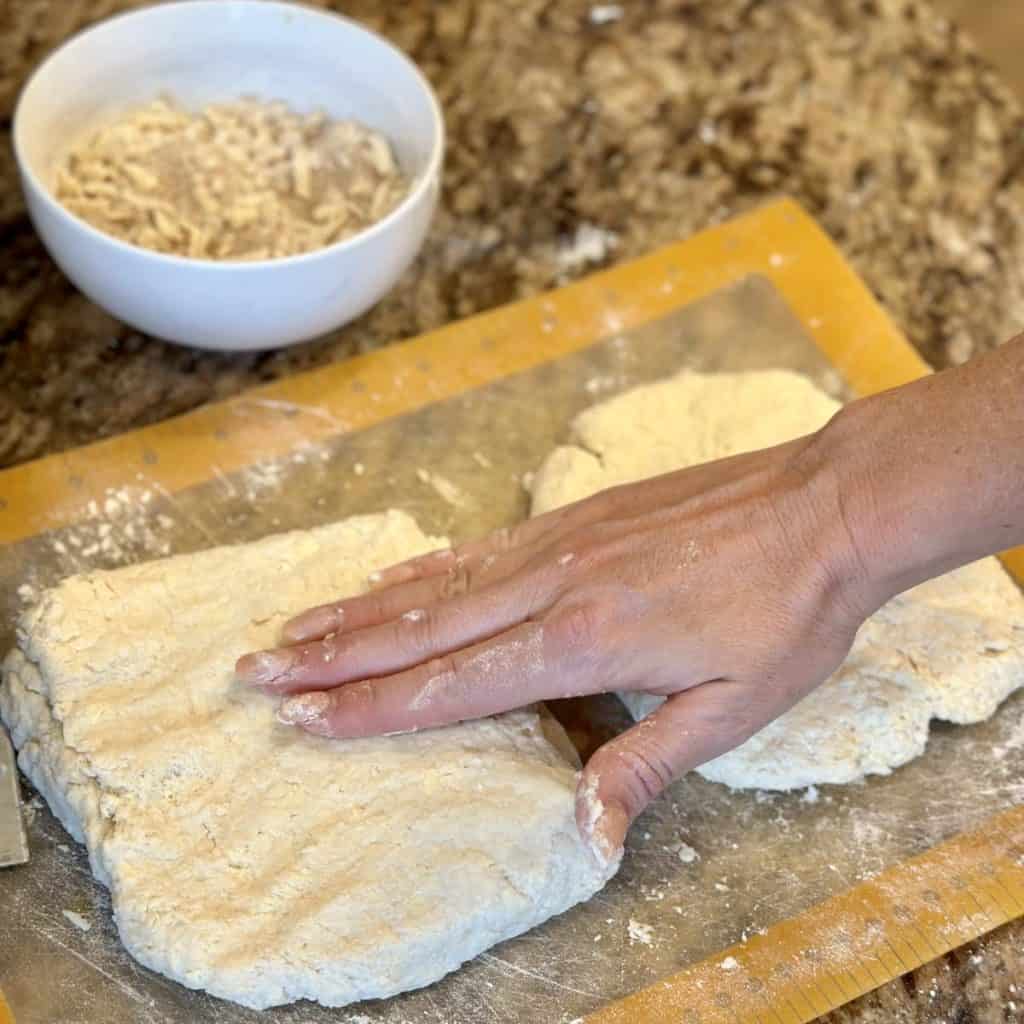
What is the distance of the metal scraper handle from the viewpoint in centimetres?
141

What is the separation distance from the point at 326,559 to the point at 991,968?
890 millimetres

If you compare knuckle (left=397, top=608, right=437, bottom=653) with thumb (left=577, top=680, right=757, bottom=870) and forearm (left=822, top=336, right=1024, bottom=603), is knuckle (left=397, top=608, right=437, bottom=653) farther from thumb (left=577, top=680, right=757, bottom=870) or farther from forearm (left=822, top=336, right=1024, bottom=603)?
forearm (left=822, top=336, right=1024, bottom=603)

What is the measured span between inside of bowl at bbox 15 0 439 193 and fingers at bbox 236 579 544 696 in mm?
708

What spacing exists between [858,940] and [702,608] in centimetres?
42

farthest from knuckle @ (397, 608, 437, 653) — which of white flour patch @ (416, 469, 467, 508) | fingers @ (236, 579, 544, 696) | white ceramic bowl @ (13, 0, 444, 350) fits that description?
white ceramic bowl @ (13, 0, 444, 350)

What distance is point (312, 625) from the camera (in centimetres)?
148

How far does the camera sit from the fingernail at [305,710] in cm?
141

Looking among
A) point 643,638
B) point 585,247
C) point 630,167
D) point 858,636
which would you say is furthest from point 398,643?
point 630,167

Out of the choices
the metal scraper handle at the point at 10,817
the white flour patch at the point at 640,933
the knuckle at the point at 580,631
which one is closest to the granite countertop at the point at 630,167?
the metal scraper handle at the point at 10,817

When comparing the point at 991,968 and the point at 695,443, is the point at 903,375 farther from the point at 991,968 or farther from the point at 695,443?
the point at 991,968

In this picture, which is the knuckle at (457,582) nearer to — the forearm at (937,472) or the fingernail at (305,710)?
the fingernail at (305,710)

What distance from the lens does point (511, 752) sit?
1.47 metres

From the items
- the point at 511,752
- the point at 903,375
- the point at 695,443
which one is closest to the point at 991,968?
the point at 511,752

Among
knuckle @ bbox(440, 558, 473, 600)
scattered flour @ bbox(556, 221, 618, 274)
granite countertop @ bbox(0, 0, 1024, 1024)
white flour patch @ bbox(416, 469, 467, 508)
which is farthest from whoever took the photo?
scattered flour @ bbox(556, 221, 618, 274)
